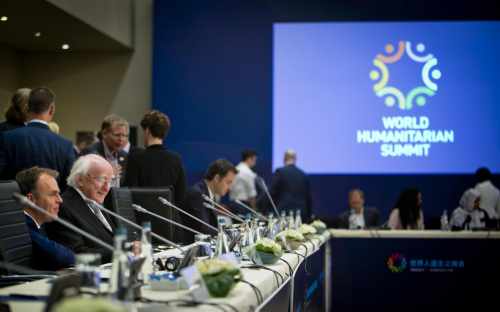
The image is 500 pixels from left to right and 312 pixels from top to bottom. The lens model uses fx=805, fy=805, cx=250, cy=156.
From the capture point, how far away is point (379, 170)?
966cm

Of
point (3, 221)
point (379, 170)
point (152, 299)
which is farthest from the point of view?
point (379, 170)

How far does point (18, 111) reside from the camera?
14.8 ft

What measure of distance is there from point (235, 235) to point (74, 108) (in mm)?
6888

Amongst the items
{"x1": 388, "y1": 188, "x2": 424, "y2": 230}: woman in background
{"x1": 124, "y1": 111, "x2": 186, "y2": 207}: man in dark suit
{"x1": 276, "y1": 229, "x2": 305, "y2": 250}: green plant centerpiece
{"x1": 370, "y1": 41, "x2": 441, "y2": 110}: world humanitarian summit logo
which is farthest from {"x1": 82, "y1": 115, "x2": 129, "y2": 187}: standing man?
{"x1": 370, "y1": 41, "x2": 441, "y2": 110}: world humanitarian summit logo

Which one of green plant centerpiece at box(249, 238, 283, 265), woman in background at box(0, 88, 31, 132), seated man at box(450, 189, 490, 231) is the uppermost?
woman in background at box(0, 88, 31, 132)

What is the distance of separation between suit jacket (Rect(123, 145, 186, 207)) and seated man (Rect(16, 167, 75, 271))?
1757 millimetres

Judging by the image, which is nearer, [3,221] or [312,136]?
[3,221]

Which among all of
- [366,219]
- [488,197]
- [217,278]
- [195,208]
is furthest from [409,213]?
[217,278]

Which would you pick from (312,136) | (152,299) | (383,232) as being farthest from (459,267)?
(152,299)

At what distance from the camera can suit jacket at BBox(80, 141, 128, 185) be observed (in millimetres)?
5047

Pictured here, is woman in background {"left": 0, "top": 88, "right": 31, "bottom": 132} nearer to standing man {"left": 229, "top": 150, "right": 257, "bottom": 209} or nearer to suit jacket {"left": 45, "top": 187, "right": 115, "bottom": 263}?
suit jacket {"left": 45, "top": 187, "right": 115, "bottom": 263}

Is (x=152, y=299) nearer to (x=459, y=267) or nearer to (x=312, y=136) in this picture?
(x=459, y=267)

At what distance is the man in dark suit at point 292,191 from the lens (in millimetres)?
8094

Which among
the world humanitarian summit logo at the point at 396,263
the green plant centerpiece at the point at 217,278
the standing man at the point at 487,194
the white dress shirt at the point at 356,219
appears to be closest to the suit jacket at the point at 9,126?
→ the green plant centerpiece at the point at 217,278
